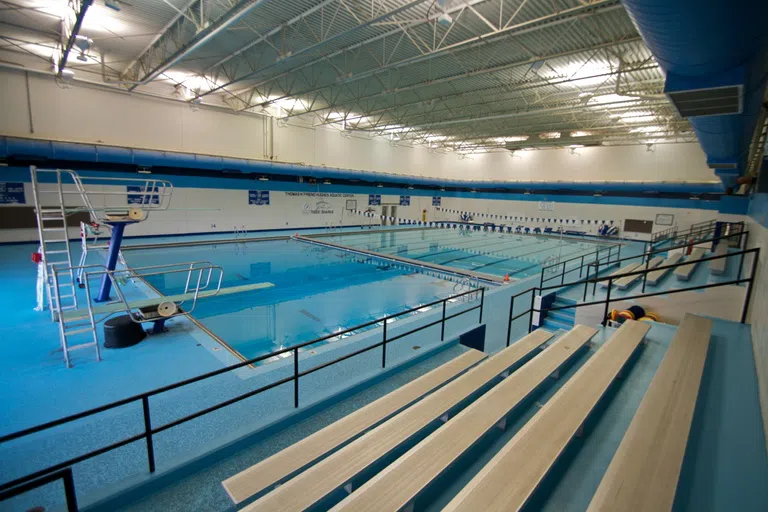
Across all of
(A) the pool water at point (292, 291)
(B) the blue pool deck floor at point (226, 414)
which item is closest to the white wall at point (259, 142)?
(A) the pool water at point (292, 291)

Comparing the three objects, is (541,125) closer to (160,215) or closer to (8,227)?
(160,215)

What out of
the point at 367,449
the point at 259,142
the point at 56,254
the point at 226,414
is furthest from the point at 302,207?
the point at 367,449

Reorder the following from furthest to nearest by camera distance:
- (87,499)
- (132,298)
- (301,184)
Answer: (301,184)
(132,298)
(87,499)

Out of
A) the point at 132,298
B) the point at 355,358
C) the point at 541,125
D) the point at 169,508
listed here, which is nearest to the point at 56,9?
the point at 132,298

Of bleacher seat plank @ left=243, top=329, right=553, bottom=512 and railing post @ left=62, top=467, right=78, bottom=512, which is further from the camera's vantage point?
bleacher seat plank @ left=243, top=329, right=553, bottom=512

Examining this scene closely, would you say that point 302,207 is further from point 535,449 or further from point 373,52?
point 535,449

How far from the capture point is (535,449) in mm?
1998

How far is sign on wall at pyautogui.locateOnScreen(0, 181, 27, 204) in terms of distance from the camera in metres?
11.4

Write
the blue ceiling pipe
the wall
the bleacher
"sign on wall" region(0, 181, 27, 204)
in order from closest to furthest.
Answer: the blue ceiling pipe < the bleacher < "sign on wall" region(0, 181, 27, 204) < the wall

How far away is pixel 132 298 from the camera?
22.0 ft

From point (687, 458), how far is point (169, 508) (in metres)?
3.01

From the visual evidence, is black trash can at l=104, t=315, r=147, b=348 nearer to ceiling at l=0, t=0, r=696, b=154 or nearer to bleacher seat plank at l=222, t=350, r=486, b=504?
bleacher seat plank at l=222, t=350, r=486, b=504

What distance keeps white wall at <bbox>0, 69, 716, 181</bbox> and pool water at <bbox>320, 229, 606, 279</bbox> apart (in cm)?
514

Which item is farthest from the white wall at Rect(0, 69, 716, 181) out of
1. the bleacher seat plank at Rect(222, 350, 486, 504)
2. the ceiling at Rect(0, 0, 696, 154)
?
the bleacher seat plank at Rect(222, 350, 486, 504)
